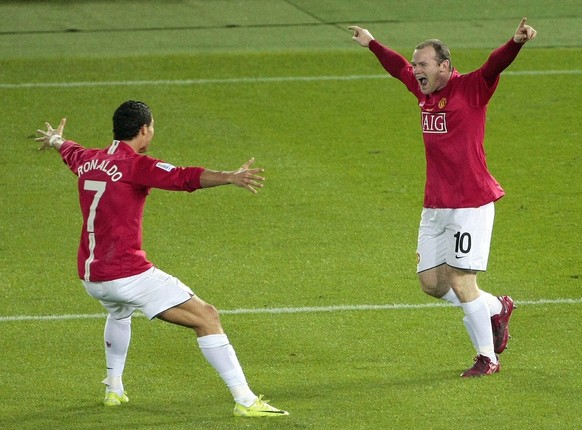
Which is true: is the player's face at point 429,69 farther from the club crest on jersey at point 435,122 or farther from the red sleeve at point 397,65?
the red sleeve at point 397,65

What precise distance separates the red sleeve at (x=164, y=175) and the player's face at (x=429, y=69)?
5.98 ft

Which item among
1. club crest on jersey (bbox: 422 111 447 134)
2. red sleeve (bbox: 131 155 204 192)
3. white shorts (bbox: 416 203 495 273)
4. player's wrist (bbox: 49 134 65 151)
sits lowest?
white shorts (bbox: 416 203 495 273)

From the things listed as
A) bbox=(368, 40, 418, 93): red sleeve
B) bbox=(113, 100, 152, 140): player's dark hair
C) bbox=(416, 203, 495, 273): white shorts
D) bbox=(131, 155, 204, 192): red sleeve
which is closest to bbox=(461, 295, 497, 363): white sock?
bbox=(416, 203, 495, 273): white shorts

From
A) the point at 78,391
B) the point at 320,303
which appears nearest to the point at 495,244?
the point at 320,303

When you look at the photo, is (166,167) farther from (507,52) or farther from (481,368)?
(481,368)

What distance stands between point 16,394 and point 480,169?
10.9ft

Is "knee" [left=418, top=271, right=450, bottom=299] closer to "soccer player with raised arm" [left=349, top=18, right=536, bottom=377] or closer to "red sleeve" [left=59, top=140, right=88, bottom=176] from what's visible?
"soccer player with raised arm" [left=349, top=18, right=536, bottom=377]

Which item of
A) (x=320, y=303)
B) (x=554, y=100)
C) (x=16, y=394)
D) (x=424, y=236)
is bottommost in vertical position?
(x=16, y=394)

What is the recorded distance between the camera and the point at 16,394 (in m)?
8.44

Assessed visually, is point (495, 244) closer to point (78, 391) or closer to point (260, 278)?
point (260, 278)

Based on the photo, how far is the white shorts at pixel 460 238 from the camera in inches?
337

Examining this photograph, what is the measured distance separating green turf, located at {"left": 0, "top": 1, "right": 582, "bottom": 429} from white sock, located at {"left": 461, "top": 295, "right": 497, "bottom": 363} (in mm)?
247

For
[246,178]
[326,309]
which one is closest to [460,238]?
[246,178]

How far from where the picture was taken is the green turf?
840 centimetres
